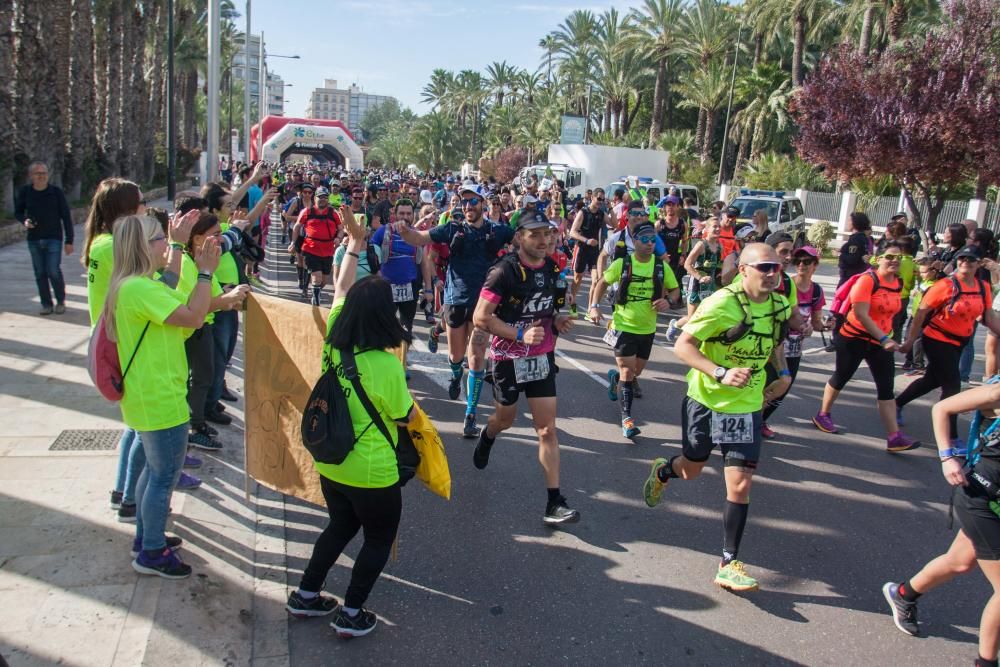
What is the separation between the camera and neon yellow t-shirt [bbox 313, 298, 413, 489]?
10.6ft

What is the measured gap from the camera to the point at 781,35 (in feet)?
140

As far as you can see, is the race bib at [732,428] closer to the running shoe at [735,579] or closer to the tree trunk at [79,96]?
the running shoe at [735,579]

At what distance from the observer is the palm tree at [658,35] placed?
43.7 m

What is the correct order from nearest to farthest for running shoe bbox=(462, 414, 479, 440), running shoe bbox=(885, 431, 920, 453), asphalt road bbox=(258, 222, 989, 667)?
asphalt road bbox=(258, 222, 989, 667) < running shoe bbox=(462, 414, 479, 440) < running shoe bbox=(885, 431, 920, 453)

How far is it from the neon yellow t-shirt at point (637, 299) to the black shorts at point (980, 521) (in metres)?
3.45

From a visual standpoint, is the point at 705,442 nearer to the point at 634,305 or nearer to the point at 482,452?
the point at 482,452

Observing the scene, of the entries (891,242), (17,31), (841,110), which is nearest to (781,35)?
(841,110)

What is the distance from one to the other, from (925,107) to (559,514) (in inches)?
631

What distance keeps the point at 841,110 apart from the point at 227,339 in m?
17.0

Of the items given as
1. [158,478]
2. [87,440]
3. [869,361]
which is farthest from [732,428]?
[87,440]

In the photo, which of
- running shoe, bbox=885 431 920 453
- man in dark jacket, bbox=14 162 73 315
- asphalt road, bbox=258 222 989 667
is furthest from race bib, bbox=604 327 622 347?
man in dark jacket, bbox=14 162 73 315

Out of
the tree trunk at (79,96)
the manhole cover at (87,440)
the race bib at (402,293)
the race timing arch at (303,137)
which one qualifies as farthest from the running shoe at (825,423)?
the race timing arch at (303,137)

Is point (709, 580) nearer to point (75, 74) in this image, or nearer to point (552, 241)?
point (552, 241)

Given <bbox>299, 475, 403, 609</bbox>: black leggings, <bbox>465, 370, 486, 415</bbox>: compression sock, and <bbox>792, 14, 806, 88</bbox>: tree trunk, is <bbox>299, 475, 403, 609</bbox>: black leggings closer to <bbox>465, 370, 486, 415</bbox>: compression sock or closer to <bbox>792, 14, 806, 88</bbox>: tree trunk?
<bbox>465, 370, 486, 415</bbox>: compression sock
